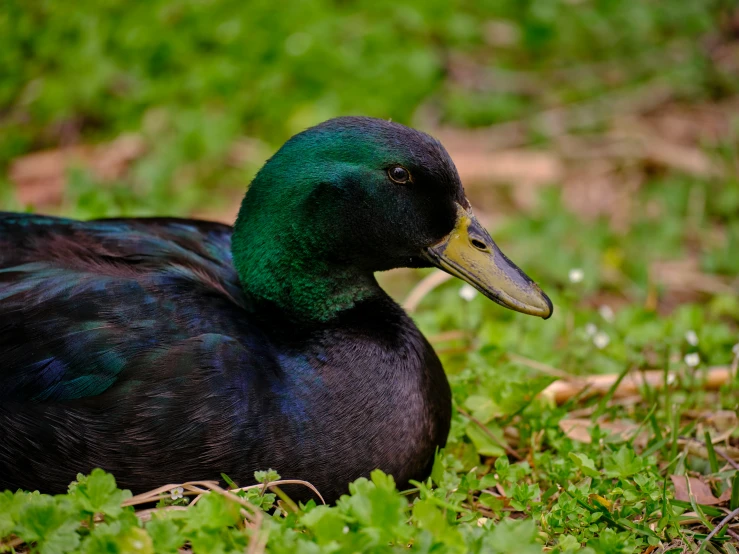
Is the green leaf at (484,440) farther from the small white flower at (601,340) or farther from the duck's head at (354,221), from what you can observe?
the small white flower at (601,340)

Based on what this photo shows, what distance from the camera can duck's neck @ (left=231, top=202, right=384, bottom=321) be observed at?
118 inches

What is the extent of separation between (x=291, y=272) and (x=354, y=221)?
259 mm

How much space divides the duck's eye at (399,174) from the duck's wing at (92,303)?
0.65 meters

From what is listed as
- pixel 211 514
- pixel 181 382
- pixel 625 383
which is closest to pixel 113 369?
pixel 181 382

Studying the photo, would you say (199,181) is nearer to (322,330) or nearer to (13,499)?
(322,330)

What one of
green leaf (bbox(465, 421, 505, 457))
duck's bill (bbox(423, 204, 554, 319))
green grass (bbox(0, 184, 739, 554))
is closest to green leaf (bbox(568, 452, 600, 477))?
green grass (bbox(0, 184, 739, 554))

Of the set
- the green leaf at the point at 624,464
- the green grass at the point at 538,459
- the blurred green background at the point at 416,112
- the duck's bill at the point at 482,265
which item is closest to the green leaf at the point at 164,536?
the green grass at the point at 538,459

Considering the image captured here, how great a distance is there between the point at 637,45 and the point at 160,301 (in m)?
5.38

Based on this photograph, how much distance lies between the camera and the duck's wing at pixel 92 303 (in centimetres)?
272

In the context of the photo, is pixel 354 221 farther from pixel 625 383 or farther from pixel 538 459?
pixel 625 383

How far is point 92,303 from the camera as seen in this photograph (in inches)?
111

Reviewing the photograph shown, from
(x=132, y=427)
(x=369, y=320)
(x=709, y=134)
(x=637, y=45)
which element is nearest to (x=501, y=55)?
(x=637, y=45)

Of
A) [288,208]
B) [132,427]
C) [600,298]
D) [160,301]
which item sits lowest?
[600,298]

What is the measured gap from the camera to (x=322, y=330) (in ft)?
9.87
